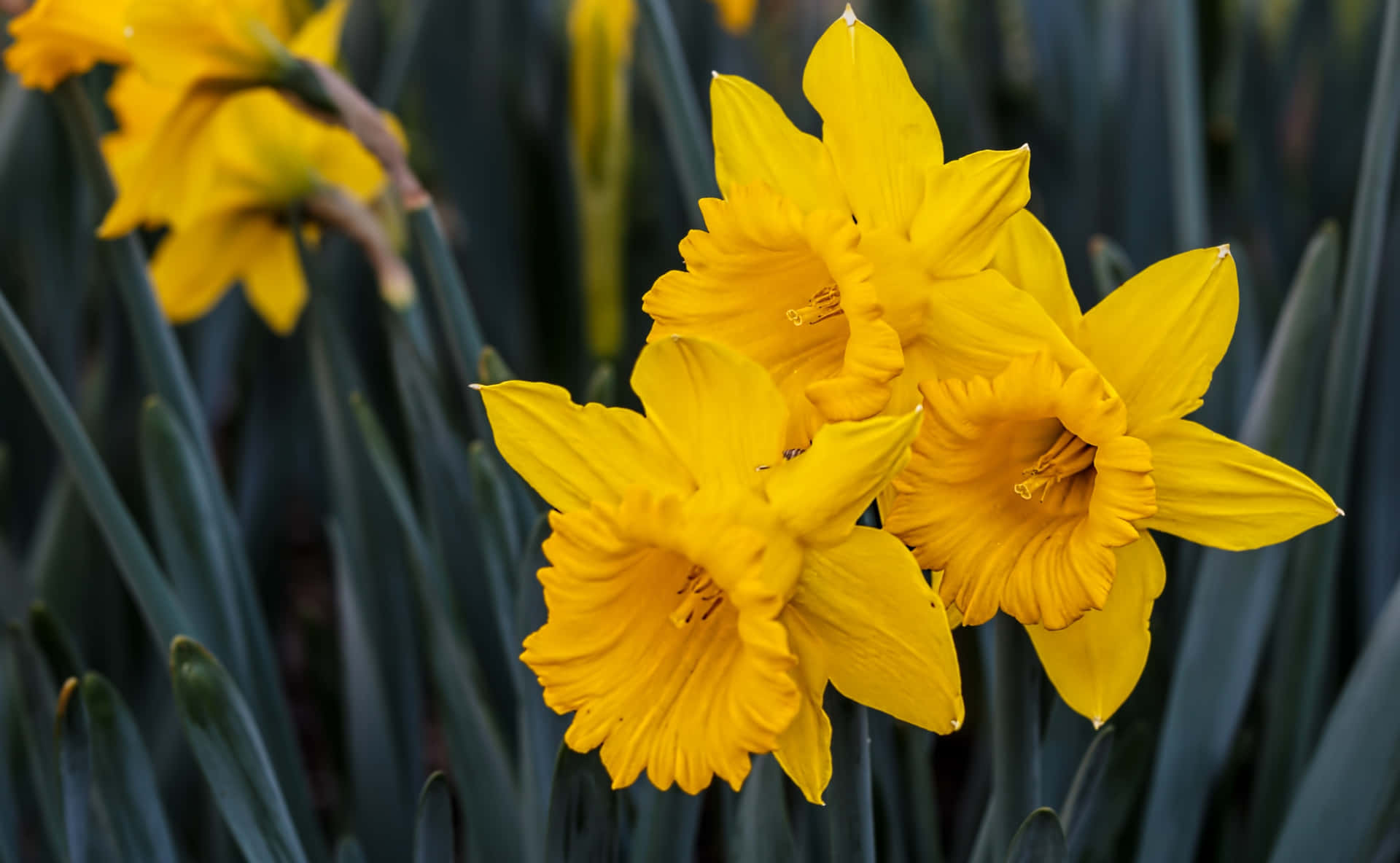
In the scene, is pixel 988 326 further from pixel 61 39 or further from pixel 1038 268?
pixel 61 39

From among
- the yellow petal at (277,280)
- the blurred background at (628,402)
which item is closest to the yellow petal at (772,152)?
the blurred background at (628,402)

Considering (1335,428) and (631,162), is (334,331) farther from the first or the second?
(1335,428)

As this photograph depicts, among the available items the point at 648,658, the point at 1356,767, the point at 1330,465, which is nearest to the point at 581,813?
the point at 648,658

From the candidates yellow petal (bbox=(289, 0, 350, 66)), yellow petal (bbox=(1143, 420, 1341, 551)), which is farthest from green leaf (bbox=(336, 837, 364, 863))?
yellow petal (bbox=(289, 0, 350, 66))

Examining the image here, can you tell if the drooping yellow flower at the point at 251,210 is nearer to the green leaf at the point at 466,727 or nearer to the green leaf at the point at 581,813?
the green leaf at the point at 466,727

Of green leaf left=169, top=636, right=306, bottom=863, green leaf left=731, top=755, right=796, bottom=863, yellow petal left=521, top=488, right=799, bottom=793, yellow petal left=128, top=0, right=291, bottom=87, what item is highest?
yellow petal left=128, top=0, right=291, bottom=87

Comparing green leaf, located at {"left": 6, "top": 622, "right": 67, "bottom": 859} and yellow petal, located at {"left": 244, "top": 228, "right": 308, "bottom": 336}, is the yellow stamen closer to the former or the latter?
green leaf, located at {"left": 6, "top": 622, "right": 67, "bottom": 859}

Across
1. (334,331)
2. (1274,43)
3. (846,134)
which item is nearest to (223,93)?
(334,331)
